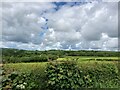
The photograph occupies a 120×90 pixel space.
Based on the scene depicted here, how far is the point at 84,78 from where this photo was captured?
15.7 metres

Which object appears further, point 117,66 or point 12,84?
point 117,66

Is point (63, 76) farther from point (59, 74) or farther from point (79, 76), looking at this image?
point (79, 76)

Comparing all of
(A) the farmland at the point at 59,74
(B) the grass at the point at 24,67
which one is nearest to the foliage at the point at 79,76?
(A) the farmland at the point at 59,74

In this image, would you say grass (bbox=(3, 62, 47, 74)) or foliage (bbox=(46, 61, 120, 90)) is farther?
grass (bbox=(3, 62, 47, 74))

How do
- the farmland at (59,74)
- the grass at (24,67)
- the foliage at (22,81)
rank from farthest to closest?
the grass at (24,67), the farmland at (59,74), the foliage at (22,81)

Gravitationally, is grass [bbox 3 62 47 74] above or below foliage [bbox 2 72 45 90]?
above

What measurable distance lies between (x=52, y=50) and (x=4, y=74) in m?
8.29

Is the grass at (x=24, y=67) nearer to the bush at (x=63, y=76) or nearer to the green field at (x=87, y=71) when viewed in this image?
the green field at (x=87, y=71)

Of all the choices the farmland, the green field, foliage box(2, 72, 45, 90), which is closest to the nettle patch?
the farmland

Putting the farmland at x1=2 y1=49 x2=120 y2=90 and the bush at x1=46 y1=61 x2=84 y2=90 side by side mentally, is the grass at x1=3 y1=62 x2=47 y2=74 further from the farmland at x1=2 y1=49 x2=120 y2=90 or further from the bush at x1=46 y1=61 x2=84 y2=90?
Result: the bush at x1=46 y1=61 x2=84 y2=90

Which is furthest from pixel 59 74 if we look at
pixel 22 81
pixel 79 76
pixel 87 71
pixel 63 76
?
pixel 22 81

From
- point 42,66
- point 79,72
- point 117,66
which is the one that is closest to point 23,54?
point 42,66

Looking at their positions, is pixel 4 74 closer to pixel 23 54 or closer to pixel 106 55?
pixel 23 54

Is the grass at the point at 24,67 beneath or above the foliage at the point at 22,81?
above
